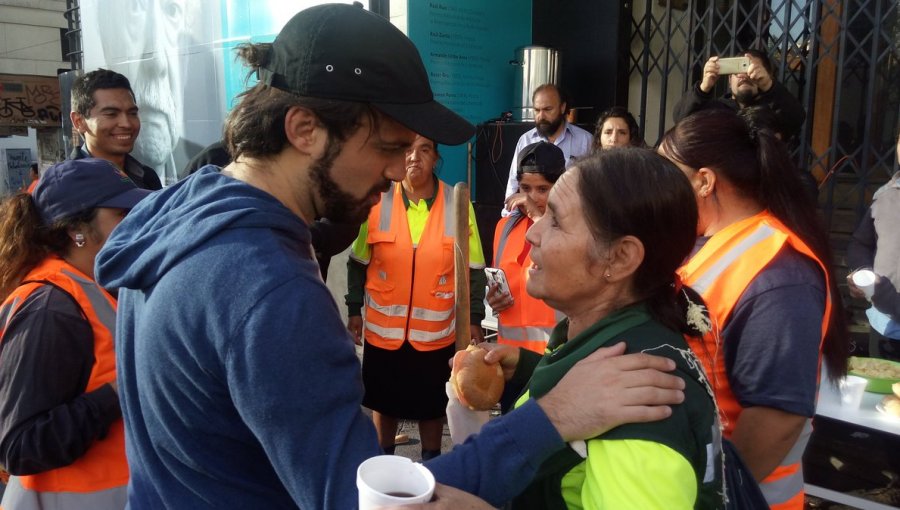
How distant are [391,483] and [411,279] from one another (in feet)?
9.21

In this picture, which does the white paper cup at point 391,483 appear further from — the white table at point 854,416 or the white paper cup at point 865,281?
the white paper cup at point 865,281

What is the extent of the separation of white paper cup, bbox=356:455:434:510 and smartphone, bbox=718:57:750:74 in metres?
4.41

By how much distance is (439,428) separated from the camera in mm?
3957

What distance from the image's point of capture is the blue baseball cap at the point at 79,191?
2195 mm

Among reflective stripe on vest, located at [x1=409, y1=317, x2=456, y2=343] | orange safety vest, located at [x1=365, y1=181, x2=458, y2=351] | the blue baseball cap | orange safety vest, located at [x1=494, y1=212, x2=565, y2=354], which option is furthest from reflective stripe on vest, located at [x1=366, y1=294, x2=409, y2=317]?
the blue baseball cap

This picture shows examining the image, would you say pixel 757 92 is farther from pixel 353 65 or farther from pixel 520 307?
pixel 353 65

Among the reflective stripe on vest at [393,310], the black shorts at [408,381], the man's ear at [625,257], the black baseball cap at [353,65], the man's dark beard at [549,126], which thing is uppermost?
the black baseball cap at [353,65]

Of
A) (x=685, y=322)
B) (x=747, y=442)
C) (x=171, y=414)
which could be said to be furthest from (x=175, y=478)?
(x=747, y=442)

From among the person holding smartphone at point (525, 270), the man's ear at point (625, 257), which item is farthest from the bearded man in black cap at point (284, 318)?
the person holding smartphone at point (525, 270)

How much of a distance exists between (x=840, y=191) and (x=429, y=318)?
5.36 metres

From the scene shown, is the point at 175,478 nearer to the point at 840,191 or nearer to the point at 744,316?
the point at 744,316

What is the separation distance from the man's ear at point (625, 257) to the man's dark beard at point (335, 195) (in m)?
0.50

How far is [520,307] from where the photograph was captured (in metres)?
3.58

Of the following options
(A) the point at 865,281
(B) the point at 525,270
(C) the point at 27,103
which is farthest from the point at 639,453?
(C) the point at 27,103
